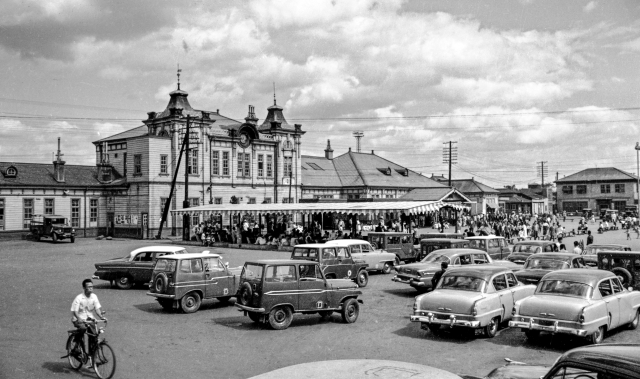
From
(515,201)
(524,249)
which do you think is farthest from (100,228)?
(515,201)

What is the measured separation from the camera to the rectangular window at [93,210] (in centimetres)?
5161

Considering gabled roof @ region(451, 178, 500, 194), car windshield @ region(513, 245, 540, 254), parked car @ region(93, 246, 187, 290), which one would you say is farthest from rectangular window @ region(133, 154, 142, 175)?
gabled roof @ region(451, 178, 500, 194)

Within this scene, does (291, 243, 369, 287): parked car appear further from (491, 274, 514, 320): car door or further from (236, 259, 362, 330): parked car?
(491, 274, 514, 320): car door

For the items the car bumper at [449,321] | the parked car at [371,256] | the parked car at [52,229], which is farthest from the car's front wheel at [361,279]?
the parked car at [52,229]

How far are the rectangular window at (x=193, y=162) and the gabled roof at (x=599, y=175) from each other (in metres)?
81.5

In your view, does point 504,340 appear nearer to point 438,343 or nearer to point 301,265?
point 438,343

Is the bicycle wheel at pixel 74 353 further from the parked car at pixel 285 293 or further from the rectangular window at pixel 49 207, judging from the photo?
the rectangular window at pixel 49 207

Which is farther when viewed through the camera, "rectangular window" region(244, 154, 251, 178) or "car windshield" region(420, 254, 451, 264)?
"rectangular window" region(244, 154, 251, 178)

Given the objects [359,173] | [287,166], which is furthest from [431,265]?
[359,173]

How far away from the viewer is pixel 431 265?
19234 millimetres

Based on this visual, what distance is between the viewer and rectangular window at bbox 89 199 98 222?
169ft

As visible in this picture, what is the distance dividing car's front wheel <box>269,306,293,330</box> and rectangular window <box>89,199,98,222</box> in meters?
42.4

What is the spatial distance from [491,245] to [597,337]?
46.4 feet

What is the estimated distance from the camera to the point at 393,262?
2522 cm
